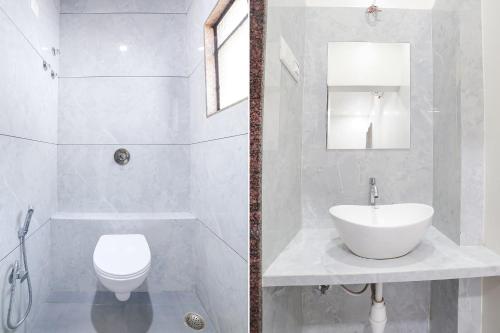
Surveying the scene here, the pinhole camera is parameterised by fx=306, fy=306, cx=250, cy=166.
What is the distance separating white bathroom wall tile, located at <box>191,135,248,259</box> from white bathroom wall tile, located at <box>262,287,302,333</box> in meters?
0.19


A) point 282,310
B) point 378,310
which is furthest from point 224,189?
point 378,310

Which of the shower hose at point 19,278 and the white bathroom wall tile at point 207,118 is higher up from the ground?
the white bathroom wall tile at point 207,118

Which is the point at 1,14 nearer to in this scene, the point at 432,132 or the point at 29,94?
the point at 29,94

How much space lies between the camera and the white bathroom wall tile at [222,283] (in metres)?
0.99

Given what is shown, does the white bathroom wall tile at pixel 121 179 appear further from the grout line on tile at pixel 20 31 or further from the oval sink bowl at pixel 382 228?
the oval sink bowl at pixel 382 228

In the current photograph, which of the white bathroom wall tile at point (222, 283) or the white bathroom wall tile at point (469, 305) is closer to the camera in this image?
the white bathroom wall tile at point (222, 283)

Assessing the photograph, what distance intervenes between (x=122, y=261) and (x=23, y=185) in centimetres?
35

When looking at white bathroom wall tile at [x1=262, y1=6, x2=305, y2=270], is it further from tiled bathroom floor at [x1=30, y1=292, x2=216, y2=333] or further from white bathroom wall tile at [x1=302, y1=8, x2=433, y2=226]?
tiled bathroom floor at [x1=30, y1=292, x2=216, y2=333]

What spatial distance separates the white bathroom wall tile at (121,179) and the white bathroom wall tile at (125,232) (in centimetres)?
4

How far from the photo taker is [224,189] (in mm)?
1070

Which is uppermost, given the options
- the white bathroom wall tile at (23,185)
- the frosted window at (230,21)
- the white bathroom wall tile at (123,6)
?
the frosted window at (230,21)

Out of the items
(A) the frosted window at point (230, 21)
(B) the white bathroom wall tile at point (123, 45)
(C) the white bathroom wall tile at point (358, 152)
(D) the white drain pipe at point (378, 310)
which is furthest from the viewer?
(D) the white drain pipe at point (378, 310)

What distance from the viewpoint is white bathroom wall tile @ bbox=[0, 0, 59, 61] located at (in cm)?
80

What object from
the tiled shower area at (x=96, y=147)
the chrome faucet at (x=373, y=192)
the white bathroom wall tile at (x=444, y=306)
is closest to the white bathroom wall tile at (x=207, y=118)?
the tiled shower area at (x=96, y=147)
